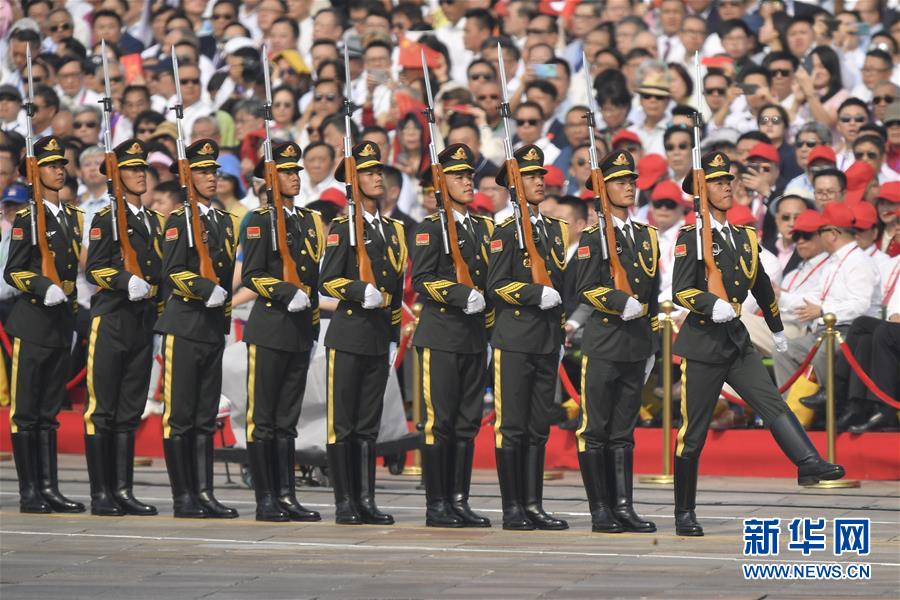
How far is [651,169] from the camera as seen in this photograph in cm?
1567

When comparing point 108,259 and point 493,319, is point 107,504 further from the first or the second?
point 493,319

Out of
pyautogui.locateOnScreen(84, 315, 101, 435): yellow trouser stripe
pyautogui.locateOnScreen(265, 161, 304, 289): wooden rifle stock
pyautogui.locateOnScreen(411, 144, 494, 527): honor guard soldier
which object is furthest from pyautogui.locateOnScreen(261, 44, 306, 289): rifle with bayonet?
pyautogui.locateOnScreen(84, 315, 101, 435): yellow trouser stripe

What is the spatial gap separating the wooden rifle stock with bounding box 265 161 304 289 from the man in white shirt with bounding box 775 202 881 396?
3655mm

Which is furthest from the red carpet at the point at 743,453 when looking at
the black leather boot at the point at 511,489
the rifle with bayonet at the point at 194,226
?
the rifle with bayonet at the point at 194,226

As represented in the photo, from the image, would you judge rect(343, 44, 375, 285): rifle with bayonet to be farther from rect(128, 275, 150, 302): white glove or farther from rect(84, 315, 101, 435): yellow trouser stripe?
rect(84, 315, 101, 435): yellow trouser stripe

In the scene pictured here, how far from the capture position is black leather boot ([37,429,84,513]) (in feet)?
41.5

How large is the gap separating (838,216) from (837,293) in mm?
573

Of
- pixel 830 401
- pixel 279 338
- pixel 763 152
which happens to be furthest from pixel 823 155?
pixel 279 338

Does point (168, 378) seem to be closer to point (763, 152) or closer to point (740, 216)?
point (740, 216)

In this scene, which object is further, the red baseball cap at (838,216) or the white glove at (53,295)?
the red baseball cap at (838,216)

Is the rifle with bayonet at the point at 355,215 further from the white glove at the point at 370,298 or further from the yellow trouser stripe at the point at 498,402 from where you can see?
the yellow trouser stripe at the point at 498,402

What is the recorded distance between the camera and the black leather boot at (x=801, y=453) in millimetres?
11023

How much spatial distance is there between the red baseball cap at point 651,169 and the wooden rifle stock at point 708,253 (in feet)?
→ 14.1

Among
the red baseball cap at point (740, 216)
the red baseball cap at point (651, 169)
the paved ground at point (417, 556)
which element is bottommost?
the paved ground at point (417, 556)
